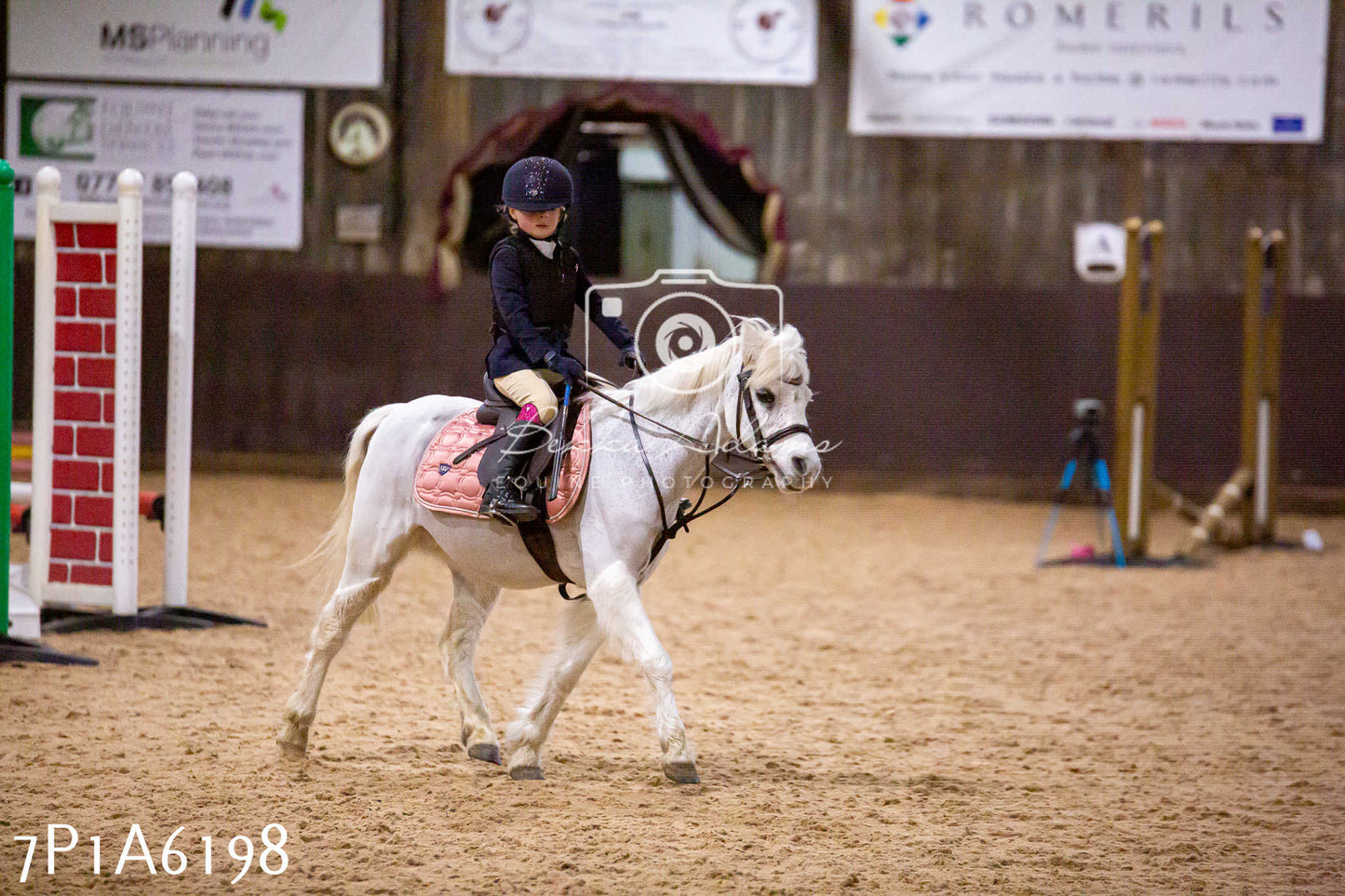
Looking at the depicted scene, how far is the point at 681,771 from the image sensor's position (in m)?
3.83

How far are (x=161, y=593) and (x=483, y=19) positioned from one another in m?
6.83

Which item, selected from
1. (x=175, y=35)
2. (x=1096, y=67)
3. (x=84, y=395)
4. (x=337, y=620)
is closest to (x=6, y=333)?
(x=84, y=395)

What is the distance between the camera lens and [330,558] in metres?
4.46

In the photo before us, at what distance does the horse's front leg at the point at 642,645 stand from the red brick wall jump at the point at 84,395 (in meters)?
2.85

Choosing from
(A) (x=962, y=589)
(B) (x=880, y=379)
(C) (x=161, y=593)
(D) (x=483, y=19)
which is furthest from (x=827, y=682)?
(D) (x=483, y=19)

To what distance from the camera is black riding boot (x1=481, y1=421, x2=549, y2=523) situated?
3834 mm

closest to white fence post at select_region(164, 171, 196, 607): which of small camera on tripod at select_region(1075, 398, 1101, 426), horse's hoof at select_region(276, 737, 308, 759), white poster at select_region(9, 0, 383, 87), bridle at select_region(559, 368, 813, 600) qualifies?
horse's hoof at select_region(276, 737, 308, 759)

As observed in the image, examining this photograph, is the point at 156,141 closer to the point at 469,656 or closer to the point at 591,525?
the point at 469,656

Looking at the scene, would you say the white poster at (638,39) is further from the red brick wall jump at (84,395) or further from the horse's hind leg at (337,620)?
the horse's hind leg at (337,620)

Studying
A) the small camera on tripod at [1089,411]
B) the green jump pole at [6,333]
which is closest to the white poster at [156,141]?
the green jump pole at [6,333]

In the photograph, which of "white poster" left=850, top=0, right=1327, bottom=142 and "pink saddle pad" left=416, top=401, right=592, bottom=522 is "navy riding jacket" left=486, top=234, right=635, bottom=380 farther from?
"white poster" left=850, top=0, right=1327, bottom=142

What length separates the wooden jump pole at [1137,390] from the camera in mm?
8297

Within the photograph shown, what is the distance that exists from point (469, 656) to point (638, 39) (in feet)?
27.6

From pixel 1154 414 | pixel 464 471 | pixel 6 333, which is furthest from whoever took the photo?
pixel 1154 414
